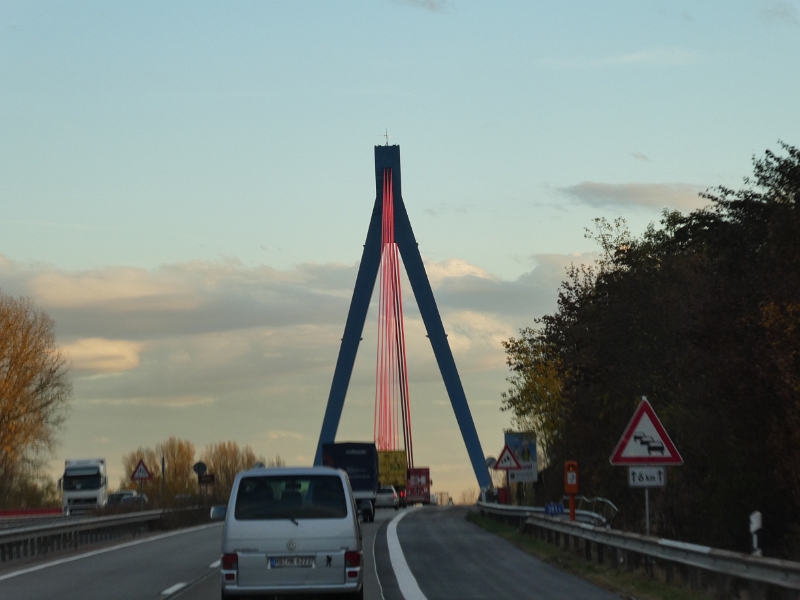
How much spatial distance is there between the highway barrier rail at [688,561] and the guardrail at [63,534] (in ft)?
34.8

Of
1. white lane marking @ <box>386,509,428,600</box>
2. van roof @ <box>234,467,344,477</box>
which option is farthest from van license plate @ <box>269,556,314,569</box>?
white lane marking @ <box>386,509,428,600</box>

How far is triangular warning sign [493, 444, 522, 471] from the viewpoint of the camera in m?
34.2

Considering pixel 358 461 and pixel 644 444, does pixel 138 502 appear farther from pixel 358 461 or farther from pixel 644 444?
pixel 644 444

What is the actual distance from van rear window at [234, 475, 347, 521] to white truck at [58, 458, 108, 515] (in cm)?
5193

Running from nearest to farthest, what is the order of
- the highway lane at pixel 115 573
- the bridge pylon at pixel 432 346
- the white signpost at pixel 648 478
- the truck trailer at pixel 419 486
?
the highway lane at pixel 115 573 < the white signpost at pixel 648 478 < the bridge pylon at pixel 432 346 < the truck trailer at pixel 419 486

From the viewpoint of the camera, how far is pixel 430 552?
24297 millimetres

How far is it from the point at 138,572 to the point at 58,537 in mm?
9471

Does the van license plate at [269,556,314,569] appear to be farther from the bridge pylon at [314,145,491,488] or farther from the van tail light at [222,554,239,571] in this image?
the bridge pylon at [314,145,491,488]

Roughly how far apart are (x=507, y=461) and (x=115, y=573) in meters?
16.2

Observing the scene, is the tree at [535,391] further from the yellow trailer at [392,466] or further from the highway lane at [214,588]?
the highway lane at [214,588]

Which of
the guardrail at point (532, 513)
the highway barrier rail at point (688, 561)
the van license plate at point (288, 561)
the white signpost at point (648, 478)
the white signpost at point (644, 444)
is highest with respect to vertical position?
the white signpost at point (644, 444)

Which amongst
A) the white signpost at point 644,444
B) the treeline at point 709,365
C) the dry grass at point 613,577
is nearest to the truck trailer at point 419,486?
the treeline at point 709,365

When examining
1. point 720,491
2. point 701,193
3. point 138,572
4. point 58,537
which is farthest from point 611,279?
point 138,572

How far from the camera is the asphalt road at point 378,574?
15820 mm
